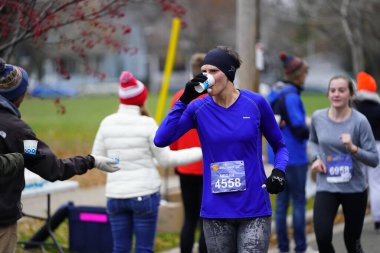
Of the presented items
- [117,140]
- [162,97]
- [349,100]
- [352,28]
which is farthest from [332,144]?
[352,28]

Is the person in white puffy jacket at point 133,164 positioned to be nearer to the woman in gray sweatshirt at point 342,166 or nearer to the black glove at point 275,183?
the woman in gray sweatshirt at point 342,166

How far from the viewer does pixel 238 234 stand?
5004 millimetres

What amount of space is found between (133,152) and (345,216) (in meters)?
1.92

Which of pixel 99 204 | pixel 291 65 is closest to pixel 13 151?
pixel 291 65

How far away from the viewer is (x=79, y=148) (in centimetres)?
1798

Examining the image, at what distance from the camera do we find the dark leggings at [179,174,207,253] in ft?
23.5

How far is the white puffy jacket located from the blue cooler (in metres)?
1.40

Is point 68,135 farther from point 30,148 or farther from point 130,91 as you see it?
point 30,148

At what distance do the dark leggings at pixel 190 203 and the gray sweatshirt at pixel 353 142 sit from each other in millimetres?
1179

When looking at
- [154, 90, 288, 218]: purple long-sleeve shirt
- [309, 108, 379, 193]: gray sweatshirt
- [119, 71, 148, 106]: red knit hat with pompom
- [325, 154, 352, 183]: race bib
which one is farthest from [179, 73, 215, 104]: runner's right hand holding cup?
[325, 154, 352, 183]: race bib

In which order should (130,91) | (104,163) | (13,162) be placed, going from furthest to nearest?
(130,91) → (104,163) → (13,162)

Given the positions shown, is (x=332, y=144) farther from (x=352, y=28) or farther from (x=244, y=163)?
(x=352, y=28)

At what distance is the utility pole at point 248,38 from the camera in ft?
36.8

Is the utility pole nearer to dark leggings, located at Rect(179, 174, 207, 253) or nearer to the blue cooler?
the blue cooler
